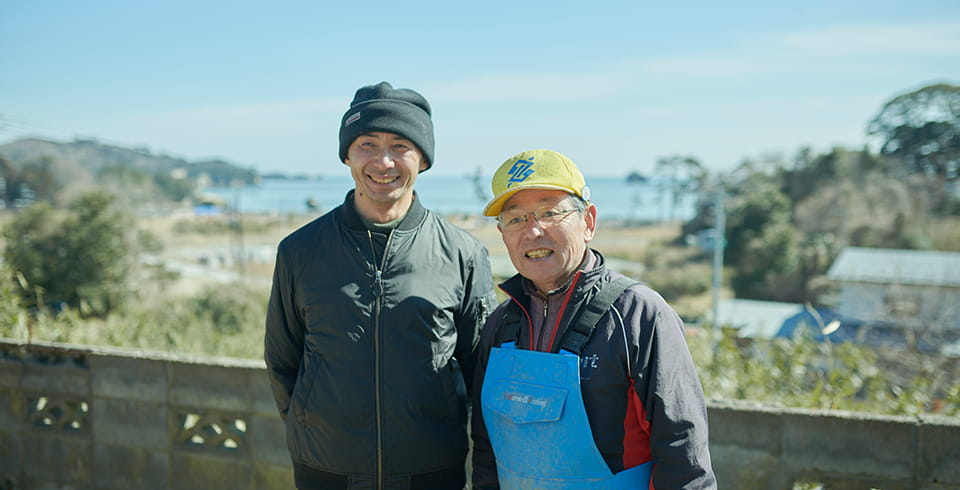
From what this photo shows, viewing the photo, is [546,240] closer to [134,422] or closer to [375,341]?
[375,341]

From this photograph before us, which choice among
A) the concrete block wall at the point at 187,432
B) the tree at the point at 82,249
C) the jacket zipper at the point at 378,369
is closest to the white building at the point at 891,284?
the concrete block wall at the point at 187,432

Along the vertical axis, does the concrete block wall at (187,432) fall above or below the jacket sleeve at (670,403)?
below

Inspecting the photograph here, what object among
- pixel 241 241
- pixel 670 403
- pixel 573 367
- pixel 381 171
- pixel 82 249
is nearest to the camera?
pixel 670 403

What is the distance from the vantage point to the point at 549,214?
196 centimetres

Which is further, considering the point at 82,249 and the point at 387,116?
the point at 82,249

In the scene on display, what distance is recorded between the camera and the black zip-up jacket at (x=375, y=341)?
84.4 inches

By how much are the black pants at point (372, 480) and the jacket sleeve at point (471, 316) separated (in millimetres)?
324

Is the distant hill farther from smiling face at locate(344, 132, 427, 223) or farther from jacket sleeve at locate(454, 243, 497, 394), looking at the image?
jacket sleeve at locate(454, 243, 497, 394)

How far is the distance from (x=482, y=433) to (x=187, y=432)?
80.9 inches

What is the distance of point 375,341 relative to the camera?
2.16 meters

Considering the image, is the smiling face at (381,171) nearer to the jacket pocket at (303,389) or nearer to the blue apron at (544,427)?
the jacket pocket at (303,389)

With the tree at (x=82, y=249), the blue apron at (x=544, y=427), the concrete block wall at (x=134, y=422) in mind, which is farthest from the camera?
the tree at (x=82, y=249)

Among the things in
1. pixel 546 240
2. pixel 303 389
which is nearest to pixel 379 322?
pixel 303 389

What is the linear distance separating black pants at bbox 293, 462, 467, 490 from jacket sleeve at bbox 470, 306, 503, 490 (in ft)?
0.44
